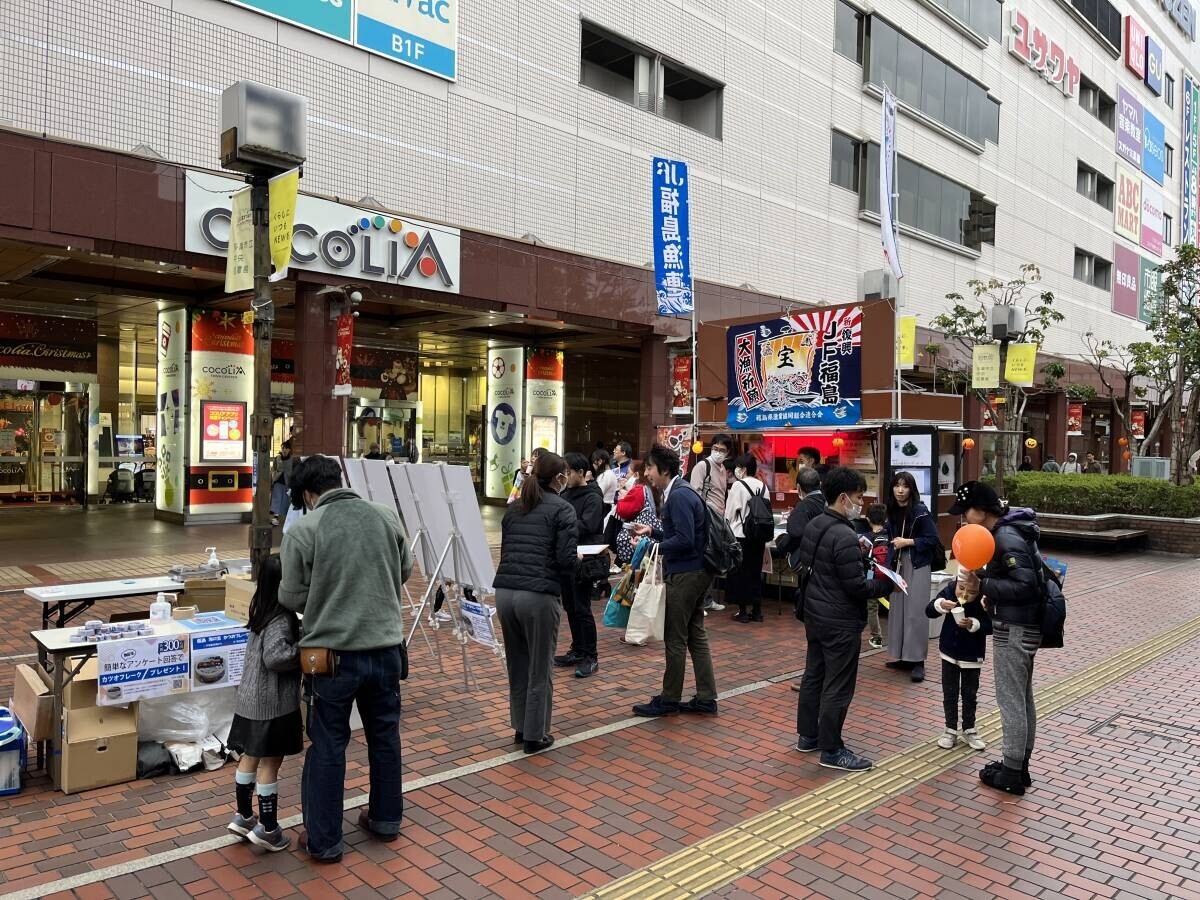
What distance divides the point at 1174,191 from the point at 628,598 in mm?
46586

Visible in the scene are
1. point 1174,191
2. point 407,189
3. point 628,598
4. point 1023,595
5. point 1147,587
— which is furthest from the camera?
point 1174,191

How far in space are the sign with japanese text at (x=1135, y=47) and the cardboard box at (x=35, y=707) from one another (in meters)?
43.6

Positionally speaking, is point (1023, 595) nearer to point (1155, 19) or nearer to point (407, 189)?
point (407, 189)

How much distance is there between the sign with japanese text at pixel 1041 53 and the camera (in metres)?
29.2

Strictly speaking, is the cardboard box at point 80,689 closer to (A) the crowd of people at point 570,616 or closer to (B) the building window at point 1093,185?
(A) the crowd of people at point 570,616

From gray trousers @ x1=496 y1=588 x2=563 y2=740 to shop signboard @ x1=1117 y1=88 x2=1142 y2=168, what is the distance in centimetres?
4015

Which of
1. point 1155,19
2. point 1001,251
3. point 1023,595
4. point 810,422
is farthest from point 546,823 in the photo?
point 1155,19

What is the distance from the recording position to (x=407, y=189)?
14180 millimetres

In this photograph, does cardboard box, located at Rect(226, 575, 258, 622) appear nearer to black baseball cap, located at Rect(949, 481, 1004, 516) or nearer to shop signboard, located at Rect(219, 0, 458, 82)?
black baseball cap, located at Rect(949, 481, 1004, 516)

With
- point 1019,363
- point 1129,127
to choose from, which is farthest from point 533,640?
point 1129,127

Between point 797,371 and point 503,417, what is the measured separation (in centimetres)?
1002

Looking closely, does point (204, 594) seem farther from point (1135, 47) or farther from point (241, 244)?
point (1135, 47)

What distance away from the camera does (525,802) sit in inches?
187

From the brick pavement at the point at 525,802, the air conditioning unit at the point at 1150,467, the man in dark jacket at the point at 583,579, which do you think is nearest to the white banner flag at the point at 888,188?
the man in dark jacket at the point at 583,579
